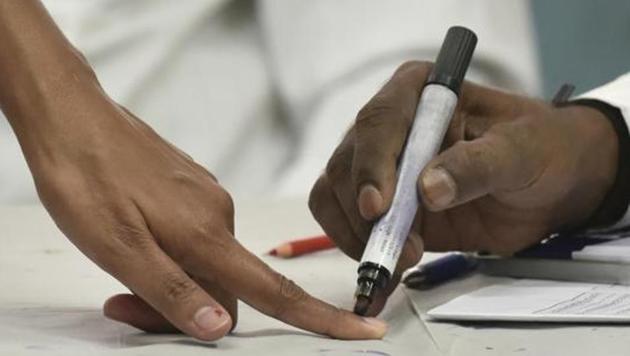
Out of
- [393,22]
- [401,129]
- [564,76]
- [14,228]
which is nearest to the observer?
[401,129]

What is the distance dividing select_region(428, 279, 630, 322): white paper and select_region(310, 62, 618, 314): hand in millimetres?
45

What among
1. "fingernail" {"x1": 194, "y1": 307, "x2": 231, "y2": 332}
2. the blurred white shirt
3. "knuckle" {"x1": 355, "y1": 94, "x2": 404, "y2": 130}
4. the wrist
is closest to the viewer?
"fingernail" {"x1": 194, "y1": 307, "x2": 231, "y2": 332}

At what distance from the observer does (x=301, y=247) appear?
86 centimetres

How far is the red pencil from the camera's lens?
2.81ft

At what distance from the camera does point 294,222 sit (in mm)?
990

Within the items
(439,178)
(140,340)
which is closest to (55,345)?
(140,340)

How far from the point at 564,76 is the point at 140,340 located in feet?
3.83

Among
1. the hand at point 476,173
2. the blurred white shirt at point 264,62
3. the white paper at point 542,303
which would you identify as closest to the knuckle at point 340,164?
the hand at point 476,173

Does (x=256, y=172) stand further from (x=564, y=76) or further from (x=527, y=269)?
(x=527, y=269)

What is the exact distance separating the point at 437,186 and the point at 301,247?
9.2 inches

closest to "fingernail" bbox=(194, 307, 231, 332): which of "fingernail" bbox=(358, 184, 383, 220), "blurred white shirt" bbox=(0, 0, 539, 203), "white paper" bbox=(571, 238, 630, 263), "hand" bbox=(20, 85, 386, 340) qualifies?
"hand" bbox=(20, 85, 386, 340)

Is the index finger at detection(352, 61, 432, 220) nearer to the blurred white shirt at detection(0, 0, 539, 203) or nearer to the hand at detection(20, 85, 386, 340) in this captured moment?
the hand at detection(20, 85, 386, 340)

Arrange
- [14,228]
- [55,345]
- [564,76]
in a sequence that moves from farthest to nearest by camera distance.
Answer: [564,76] < [14,228] < [55,345]

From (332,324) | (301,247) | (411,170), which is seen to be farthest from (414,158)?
(301,247)
